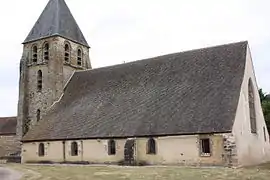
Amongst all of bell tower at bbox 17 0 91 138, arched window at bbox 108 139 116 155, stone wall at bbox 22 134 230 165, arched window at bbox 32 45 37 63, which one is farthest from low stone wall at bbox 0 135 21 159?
arched window at bbox 108 139 116 155

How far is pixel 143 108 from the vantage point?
2748cm

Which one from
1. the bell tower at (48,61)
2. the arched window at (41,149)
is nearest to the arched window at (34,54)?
the bell tower at (48,61)

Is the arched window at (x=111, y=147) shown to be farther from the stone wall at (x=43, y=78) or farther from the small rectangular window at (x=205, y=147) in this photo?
the stone wall at (x=43, y=78)

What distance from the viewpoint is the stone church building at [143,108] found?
78.0ft

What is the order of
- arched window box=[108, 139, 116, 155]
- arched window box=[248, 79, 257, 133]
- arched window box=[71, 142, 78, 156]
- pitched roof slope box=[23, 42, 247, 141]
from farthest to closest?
arched window box=[71, 142, 78, 156], arched window box=[108, 139, 116, 155], arched window box=[248, 79, 257, 133], pitched roof slope box=[23, 42, 247, 141]

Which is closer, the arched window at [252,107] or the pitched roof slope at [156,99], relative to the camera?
the pitched roof slope at [156,99]

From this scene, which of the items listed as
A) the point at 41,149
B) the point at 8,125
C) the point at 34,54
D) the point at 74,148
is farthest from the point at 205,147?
the point at 8,125

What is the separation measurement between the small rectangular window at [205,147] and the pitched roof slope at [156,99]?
0.60m

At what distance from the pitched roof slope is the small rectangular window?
0.60m

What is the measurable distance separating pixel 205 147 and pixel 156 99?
18.6ft

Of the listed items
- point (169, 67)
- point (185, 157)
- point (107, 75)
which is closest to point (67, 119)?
point (107, 75)

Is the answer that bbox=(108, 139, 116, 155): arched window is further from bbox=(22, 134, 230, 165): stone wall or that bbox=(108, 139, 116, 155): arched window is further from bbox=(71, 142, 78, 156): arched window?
bbox=(71, 142, 78, 156): arched window

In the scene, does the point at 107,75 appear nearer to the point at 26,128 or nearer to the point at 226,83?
the point at 26,128

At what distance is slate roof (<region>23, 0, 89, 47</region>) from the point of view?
37.4 m
